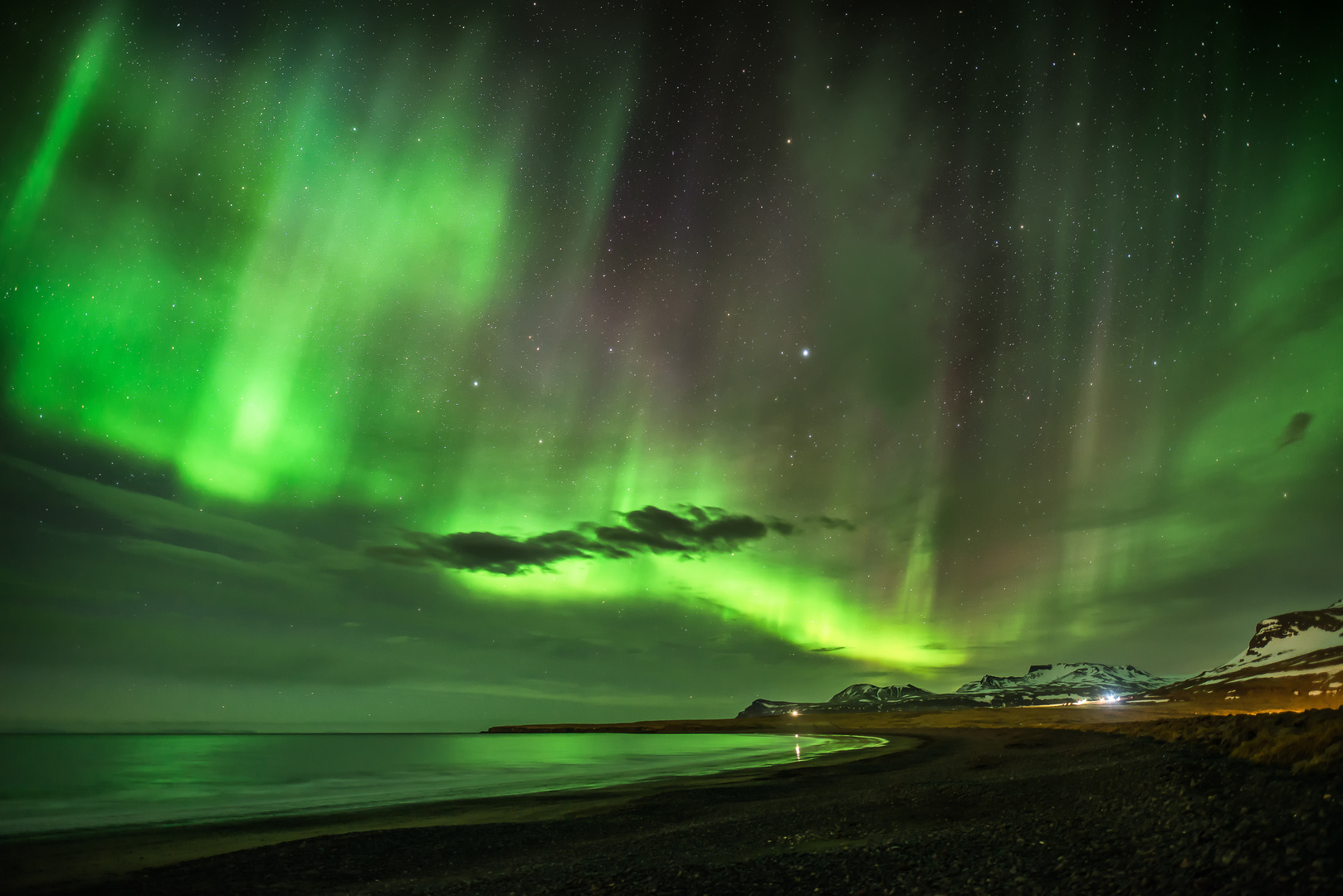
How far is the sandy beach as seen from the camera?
8.98m

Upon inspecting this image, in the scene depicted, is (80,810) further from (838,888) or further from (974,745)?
(974,745)

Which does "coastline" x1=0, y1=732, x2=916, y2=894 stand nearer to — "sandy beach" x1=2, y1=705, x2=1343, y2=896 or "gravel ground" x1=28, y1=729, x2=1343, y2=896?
"sandy beach" x1=2, y1=705, x2=1343, y2=896

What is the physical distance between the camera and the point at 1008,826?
13570 millimetres

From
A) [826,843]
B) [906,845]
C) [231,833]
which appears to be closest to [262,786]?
[231,833]

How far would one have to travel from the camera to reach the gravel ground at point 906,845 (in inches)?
342

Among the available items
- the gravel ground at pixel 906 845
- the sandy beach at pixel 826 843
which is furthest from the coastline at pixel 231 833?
the gravel ground at pixel 906 845

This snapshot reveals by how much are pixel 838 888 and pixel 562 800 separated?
21822mm

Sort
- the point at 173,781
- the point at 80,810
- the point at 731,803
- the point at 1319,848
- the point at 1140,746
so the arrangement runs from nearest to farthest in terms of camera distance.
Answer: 1. the point at 1319,848
2. the point at 731,803
3. the point at 1140,746
4. the point at 80,810
5. the point at 173,781

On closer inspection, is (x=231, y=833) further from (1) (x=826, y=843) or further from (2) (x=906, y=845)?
(2) (x=906, y=845)

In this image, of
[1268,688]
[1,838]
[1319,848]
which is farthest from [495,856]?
[1268,688]

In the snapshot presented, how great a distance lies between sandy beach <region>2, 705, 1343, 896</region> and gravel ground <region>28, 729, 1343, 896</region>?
0.20 ft

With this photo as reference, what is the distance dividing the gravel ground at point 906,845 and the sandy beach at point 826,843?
6cm

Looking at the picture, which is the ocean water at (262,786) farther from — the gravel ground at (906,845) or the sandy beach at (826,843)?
the gravel ground at (906,845)

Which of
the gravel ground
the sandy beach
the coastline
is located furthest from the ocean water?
the gravel ground
